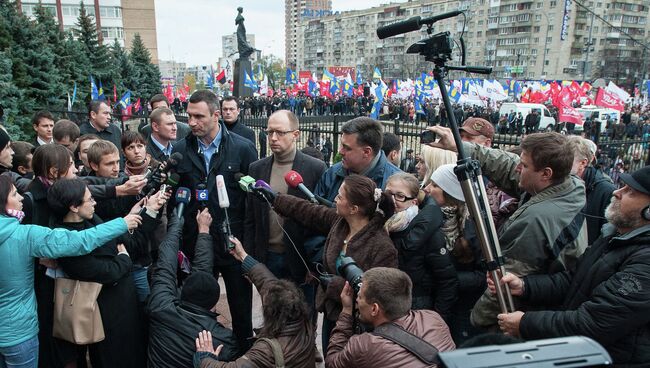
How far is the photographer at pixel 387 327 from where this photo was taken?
73.7 inches

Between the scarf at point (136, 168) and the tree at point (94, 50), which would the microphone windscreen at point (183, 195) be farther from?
the tree at point (94, 50)

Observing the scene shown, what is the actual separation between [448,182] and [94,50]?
2379 cm

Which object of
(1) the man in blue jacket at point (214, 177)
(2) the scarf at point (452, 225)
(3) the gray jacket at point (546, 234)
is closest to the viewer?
(3) the gray jacket at point (546, 234)

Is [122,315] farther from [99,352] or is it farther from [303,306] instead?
[303,306]

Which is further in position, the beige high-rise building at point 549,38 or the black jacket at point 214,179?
the beige high-rise building at point 549,38

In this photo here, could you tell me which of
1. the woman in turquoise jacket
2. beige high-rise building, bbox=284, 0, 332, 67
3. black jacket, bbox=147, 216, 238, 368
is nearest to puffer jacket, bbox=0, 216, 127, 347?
the woman in turquoise jacket

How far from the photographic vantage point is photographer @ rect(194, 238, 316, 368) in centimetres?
216

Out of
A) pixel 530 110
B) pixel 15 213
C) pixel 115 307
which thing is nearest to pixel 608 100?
pixel 530 110

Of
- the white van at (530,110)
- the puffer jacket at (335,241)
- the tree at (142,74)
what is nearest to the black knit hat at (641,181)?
the puffer jacket at (335,241)

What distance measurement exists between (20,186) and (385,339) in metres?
3.28

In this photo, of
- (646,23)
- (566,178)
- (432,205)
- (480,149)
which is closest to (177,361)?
(432,205)

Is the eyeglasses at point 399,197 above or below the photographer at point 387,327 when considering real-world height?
above

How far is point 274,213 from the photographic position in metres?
3.50

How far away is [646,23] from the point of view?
249 ft
